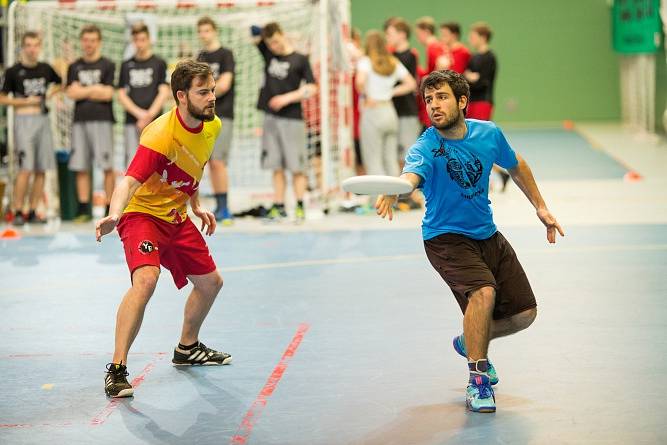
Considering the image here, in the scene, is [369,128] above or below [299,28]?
below

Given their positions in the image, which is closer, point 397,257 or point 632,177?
point 397,257

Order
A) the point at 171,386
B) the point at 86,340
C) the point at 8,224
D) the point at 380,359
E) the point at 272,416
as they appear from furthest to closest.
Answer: the point at 8,224
the point at 86,340
the point at 380,359
the point at 171,386
the point at 272,416

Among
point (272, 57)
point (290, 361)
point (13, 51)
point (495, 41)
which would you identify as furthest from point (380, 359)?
point (495, 41)

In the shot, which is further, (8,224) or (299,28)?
(299,28)

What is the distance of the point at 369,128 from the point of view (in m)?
13.8

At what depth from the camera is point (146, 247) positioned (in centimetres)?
613

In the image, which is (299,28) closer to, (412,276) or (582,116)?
(412,276)

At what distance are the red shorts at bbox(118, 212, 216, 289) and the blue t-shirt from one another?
4.52 feet

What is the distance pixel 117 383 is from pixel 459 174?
6.96 ft

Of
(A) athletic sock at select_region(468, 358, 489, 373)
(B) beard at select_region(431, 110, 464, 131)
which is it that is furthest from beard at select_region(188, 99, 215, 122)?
(A) athletic sock at select_region(468, 358, 489, 373)

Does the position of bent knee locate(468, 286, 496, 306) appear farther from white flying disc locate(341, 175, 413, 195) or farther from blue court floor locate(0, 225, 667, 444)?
white flying disc locate(341, 175, 413, 195)

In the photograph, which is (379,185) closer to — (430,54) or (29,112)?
(29,112)

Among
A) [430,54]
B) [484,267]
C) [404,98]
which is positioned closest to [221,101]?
[404,98]

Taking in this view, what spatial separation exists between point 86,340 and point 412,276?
3.15m
